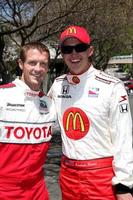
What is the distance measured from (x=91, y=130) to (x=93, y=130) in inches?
0.5

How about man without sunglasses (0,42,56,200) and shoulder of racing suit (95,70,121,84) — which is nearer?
man without sunglasses (0,42,56,200)

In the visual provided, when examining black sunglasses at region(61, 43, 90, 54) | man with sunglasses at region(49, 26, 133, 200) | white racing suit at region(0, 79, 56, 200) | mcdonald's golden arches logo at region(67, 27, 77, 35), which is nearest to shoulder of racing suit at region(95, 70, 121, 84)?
man with sunglasses at region(49, 26, 133, 200)

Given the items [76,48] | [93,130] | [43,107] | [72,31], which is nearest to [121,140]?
[93,130]

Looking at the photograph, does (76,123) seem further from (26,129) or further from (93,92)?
(26,129)

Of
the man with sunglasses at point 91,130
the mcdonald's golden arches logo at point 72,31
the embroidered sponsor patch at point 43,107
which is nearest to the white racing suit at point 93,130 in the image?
the man with sunglasses at point 91,130

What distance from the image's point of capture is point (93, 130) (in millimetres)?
3184

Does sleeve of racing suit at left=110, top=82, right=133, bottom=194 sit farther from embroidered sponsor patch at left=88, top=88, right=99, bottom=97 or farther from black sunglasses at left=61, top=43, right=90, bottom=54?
black sunglasses at left=61, top=43, right=90, bottom=54

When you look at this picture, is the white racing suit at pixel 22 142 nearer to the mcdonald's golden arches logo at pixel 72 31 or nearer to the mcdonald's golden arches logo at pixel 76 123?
the mcdonald's golden arches logo at pixel 76 123

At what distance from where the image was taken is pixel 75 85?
3295 mm

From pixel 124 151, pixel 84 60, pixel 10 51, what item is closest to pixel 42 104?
Answer: pixel 84 60

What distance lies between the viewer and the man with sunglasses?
3.09 metres

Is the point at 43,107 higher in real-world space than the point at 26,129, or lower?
higher

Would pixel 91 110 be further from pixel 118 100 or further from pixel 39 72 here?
pixel 39 72

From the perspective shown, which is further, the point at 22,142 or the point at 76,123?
the point at 76,123
